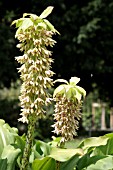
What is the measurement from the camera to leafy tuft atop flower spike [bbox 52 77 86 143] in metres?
2.81

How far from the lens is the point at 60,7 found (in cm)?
1747

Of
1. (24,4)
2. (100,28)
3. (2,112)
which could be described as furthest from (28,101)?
(2,112)

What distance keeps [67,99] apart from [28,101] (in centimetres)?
23

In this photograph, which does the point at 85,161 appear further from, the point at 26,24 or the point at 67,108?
the point at 26,24

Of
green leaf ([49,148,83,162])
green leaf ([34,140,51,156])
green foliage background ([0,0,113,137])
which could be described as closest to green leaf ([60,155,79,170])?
green leaf ([49,148,83,162])

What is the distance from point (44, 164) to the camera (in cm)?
302

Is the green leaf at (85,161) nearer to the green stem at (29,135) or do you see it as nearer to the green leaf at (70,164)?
the green leaf at (70,164)

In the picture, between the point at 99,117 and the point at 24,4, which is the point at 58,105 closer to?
the point at 24,4

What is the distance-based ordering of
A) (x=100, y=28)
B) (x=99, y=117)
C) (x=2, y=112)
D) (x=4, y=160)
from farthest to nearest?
1. (x=99, y=117)
2. (x=2, y=112)
3. (x=100, y=28)
4. (x=4, y=160)

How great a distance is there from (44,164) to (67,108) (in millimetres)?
432

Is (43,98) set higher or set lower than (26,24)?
lower

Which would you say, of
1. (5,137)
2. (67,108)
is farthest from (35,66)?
(5,137)

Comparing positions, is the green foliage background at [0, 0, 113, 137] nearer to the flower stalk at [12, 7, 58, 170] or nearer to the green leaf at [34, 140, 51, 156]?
the green leaf at [34, 140, 51, 156]

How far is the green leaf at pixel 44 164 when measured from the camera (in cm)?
299
